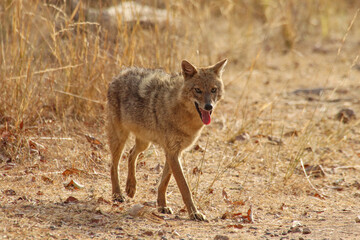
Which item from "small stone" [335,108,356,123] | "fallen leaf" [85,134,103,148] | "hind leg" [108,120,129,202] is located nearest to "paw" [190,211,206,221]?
"hind leg" [108,120,129,202]

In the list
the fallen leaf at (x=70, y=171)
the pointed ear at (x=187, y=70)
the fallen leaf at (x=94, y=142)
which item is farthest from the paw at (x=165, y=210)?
the fallen leaf at (x=94, y=142)

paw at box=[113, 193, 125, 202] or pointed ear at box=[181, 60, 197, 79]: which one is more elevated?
pointed ear at box=[181, 60, 197, 79]

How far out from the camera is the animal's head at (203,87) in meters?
5.47

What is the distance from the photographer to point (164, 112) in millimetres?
5680

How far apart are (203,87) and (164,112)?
0.52m

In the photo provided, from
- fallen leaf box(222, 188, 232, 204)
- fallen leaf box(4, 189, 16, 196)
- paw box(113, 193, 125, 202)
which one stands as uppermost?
fallen leaf box(4, 189, 16, 196)

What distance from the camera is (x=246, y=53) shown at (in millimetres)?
12836

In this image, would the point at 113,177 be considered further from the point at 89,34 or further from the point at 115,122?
the point at 89,34

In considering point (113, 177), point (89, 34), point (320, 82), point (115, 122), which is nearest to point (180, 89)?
point (115, 122)

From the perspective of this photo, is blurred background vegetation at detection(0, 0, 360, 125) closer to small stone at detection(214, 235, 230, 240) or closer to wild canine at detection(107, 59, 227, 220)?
wild canine at detection(107, 59, 227, 220)

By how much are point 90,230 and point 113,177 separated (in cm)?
140

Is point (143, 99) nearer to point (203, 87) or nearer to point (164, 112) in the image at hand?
point (164, 112)

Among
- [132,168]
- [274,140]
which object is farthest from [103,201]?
[274,140]

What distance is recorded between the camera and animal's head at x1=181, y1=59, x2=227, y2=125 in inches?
215
